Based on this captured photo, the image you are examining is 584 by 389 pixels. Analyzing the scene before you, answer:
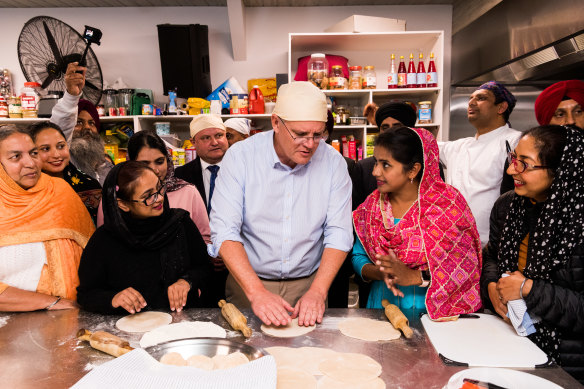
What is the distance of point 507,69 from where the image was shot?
3150 millimetres

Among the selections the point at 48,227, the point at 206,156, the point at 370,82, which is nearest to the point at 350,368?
the point at 48,227

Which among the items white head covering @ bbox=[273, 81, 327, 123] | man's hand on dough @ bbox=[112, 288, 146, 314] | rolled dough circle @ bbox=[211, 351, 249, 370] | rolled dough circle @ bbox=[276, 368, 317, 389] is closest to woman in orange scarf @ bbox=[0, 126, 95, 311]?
man's hand on dough @ bbox=[112, 288, 146, 314]

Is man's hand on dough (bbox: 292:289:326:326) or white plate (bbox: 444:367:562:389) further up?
man's hand on dough (bbox: 292:289:326:326)

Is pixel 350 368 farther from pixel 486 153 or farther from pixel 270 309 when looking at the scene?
pixel 486 153

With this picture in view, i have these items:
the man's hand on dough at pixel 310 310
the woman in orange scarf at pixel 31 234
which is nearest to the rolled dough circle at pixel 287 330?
the man's hand on dough at pixel 310 310

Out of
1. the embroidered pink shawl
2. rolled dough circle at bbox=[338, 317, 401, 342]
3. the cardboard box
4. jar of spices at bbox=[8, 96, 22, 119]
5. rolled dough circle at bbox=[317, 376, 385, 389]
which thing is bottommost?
rolled dough circle at bbox=[338, 317, 401, 342]

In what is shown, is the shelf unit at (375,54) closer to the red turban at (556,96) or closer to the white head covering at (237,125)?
the white head covering at (237,125)

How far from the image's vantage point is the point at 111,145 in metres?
4.14

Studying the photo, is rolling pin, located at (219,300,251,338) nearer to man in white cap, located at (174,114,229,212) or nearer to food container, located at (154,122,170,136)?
man in white cap, located at (174,114,229,212)

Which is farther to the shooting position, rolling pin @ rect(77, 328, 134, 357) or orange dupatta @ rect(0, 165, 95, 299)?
orange dupatta @ rect(0, 165, 95, 299)

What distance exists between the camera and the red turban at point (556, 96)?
2331mm

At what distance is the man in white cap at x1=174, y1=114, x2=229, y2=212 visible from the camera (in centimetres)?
278

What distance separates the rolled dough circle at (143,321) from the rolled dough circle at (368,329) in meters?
0.61

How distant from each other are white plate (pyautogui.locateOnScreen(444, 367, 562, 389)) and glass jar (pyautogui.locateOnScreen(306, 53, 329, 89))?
3.33 m
